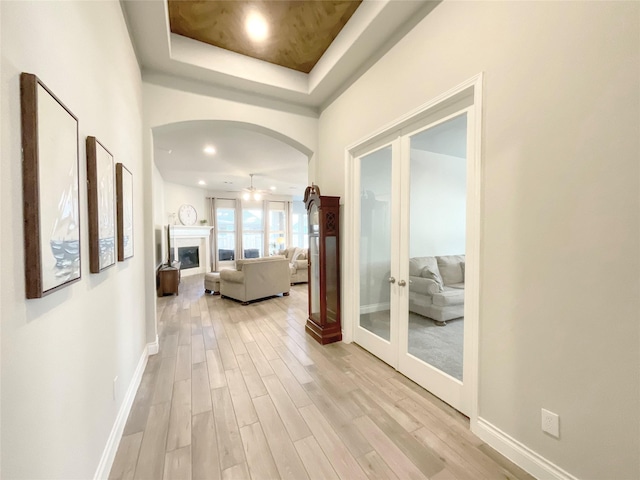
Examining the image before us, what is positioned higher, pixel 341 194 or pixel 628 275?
pixel 341 194

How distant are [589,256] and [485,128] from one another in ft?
2.97

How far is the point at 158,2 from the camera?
1908mm

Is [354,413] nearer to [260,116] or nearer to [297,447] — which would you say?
[297,447]

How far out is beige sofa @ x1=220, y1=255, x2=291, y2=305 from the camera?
476 cm

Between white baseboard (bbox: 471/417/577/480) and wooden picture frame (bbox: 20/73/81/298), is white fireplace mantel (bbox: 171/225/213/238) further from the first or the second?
white baseboard (bbox: 471/417/577/480)

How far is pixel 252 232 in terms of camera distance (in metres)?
9.30

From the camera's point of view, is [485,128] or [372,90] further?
[372,90]

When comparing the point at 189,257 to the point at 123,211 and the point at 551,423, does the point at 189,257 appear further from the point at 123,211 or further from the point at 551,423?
the point at 551,423

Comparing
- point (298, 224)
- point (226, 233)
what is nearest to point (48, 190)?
point (226, 233)

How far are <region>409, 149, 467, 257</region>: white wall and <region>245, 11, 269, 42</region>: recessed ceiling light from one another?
1866 mm

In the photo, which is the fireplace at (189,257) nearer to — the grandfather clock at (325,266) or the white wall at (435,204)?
the grandfather clock at (325,266)

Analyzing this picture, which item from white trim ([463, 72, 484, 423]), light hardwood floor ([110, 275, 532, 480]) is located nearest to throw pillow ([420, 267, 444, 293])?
white trim ([463, 72, 484, 423])

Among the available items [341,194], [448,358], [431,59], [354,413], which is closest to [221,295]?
[341,194]

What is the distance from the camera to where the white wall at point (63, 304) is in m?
0.71
